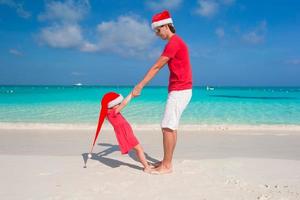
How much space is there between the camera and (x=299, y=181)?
12.3 feet

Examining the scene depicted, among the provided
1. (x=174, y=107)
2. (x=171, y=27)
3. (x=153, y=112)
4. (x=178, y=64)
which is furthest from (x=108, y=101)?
(x=153, y=112)

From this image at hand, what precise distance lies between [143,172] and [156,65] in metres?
1.36

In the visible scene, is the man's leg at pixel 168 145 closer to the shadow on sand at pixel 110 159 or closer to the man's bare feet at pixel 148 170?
the man's bare feet at pixel 148 170

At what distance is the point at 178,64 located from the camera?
3914 mm

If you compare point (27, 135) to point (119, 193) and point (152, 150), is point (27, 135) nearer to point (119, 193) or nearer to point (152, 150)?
point (152, 150)

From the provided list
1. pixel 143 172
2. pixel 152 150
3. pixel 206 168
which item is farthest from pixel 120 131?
pixel 152 150

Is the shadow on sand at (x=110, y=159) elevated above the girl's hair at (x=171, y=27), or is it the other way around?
the girl's hair at (x=171, y=27)

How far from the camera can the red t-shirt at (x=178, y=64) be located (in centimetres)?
387

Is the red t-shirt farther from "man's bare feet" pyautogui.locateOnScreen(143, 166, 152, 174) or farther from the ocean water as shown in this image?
the ocean water

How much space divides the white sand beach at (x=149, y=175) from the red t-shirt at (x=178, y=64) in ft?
3.61

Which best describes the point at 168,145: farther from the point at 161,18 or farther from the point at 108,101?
the point at 161,18

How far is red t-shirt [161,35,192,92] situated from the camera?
12.7ft

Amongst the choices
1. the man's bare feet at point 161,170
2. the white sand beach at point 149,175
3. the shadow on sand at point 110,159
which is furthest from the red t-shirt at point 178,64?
the shadow on sand at point 110,159

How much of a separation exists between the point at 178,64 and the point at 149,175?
139 cm
